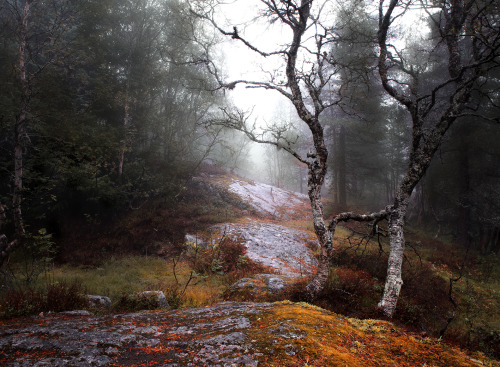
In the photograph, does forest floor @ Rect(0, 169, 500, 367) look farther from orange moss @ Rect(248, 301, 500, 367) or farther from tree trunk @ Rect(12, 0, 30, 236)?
tree trunk @ Rect(12, 0, 30, 236)

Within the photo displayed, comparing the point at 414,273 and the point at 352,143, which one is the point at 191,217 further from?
the point at 352,143

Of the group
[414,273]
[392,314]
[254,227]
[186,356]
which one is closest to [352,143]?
[254,227]

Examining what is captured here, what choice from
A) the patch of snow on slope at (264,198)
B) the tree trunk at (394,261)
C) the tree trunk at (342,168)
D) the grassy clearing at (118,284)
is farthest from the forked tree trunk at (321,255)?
the tree trunk at (342,168)

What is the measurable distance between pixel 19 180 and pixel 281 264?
9201 mm

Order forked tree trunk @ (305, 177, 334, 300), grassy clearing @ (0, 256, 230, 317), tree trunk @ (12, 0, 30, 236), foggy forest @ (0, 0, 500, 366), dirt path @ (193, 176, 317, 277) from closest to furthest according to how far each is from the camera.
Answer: foggy forest @ (0, 0, 500, 366)
grassy clearing @ (0, 256, 230, 317)
forked tree trunk @ (305, 177, 334, 300)
tree trunk @ (12, 0, 30, 236)
dirt path @ (193, 176, 317, 277)

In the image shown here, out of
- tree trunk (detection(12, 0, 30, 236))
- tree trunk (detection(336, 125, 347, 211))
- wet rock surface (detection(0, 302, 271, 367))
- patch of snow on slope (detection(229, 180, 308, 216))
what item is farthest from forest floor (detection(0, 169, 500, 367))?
tree trunk (detection(336, 125, 347, 211))

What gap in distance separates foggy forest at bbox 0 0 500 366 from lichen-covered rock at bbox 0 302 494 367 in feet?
0.11

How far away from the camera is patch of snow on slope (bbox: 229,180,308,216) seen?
17328mm

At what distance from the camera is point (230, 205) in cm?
1584

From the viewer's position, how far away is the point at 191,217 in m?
12.6

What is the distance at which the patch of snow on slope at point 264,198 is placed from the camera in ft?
56.9

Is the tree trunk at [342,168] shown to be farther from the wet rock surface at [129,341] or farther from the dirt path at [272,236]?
the wet rock surface at [129,341]

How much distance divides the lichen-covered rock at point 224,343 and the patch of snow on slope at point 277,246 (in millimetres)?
4929

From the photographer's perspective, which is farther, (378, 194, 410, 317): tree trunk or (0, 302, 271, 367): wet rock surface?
(378, 194, 410, 317): tree trunk
